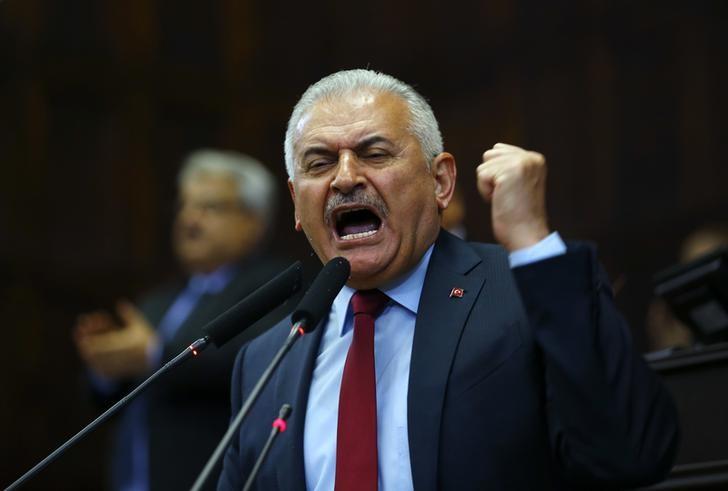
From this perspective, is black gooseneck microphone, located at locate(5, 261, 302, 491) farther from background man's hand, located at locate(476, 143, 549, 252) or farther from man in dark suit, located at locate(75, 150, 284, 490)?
man in dark suit, located at locate(75, 150, 284, 490)

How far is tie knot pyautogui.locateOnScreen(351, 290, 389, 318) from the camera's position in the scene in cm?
203

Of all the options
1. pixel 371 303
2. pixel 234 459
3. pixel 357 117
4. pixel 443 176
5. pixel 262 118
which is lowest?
pixel 234 459

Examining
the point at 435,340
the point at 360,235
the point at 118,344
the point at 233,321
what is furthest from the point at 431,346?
the point at 118,344

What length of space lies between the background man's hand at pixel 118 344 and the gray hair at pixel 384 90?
1689 mm

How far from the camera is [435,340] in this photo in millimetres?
1885

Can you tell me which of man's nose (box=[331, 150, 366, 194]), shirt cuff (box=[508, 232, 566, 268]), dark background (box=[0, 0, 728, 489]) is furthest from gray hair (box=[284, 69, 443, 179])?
dark background (box=[0, 0, 728, 489])

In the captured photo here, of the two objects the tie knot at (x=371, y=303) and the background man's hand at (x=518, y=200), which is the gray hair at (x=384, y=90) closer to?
the tie knot at (x=371, y=303)

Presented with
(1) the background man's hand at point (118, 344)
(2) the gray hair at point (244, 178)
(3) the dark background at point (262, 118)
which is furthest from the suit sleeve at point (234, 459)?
(3) the dark background at point (262, 118)

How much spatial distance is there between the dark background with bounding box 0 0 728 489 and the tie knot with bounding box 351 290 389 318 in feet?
12.1

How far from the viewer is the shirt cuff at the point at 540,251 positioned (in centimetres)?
162

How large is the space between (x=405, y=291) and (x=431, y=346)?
187 mm

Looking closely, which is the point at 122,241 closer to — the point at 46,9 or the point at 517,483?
the point at 46,9

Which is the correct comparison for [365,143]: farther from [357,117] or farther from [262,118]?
[262,118]

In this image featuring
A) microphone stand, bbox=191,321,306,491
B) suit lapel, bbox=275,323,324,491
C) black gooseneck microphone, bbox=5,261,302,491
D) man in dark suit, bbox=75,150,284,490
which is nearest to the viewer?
microphone stand, bbox=191,321,306,491
